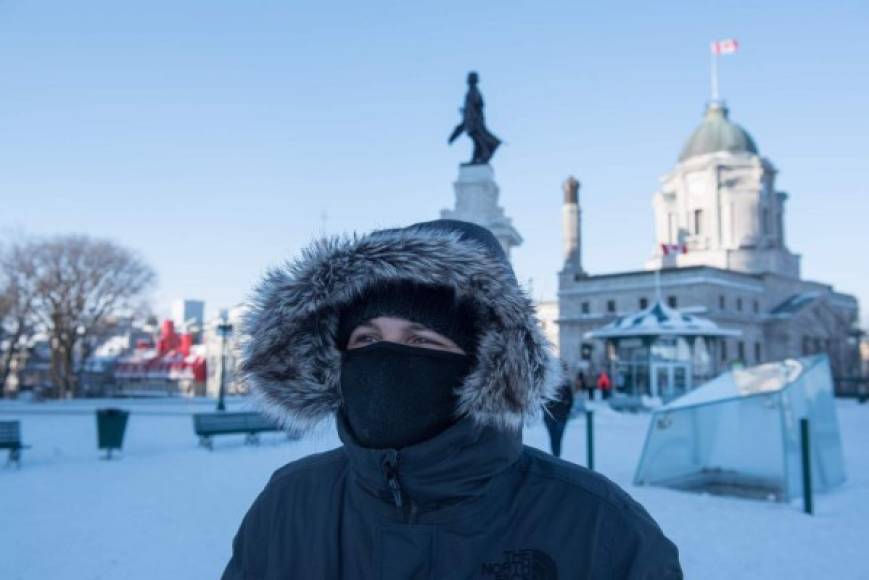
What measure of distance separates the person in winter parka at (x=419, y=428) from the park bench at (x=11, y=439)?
1146cm

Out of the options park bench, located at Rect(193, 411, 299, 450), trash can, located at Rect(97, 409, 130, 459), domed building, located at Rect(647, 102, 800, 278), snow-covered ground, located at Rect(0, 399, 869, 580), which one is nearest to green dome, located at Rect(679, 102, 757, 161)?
domed building, located at Rect(647, 102, 800, 278)

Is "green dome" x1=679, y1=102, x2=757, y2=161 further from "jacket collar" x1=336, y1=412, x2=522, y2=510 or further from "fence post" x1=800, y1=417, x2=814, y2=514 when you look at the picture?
"jacket collar" x1=336, y1=412, x2=522, y2=510

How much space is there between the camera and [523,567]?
180 centimetres

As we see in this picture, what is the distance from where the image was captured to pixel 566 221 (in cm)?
5841

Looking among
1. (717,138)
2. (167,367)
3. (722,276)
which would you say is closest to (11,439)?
(722,276)

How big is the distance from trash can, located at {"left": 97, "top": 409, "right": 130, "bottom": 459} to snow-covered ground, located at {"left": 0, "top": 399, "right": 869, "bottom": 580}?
46 cm

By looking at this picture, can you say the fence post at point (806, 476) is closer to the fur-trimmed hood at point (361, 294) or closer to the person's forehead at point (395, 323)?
the fur-trimmed hood at point (361, 294)

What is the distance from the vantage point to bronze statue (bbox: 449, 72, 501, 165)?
2098 centimetres

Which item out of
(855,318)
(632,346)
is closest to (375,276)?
(632,346)

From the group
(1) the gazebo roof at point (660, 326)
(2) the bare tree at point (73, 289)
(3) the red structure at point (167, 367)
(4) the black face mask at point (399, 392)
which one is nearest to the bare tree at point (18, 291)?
(2) the bare tree at point (73, 289)

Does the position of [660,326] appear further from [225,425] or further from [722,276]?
[722,276]

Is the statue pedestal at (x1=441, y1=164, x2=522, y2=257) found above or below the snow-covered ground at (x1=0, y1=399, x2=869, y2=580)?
above

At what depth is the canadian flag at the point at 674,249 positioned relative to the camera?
2269 inches

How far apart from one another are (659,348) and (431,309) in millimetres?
31152
